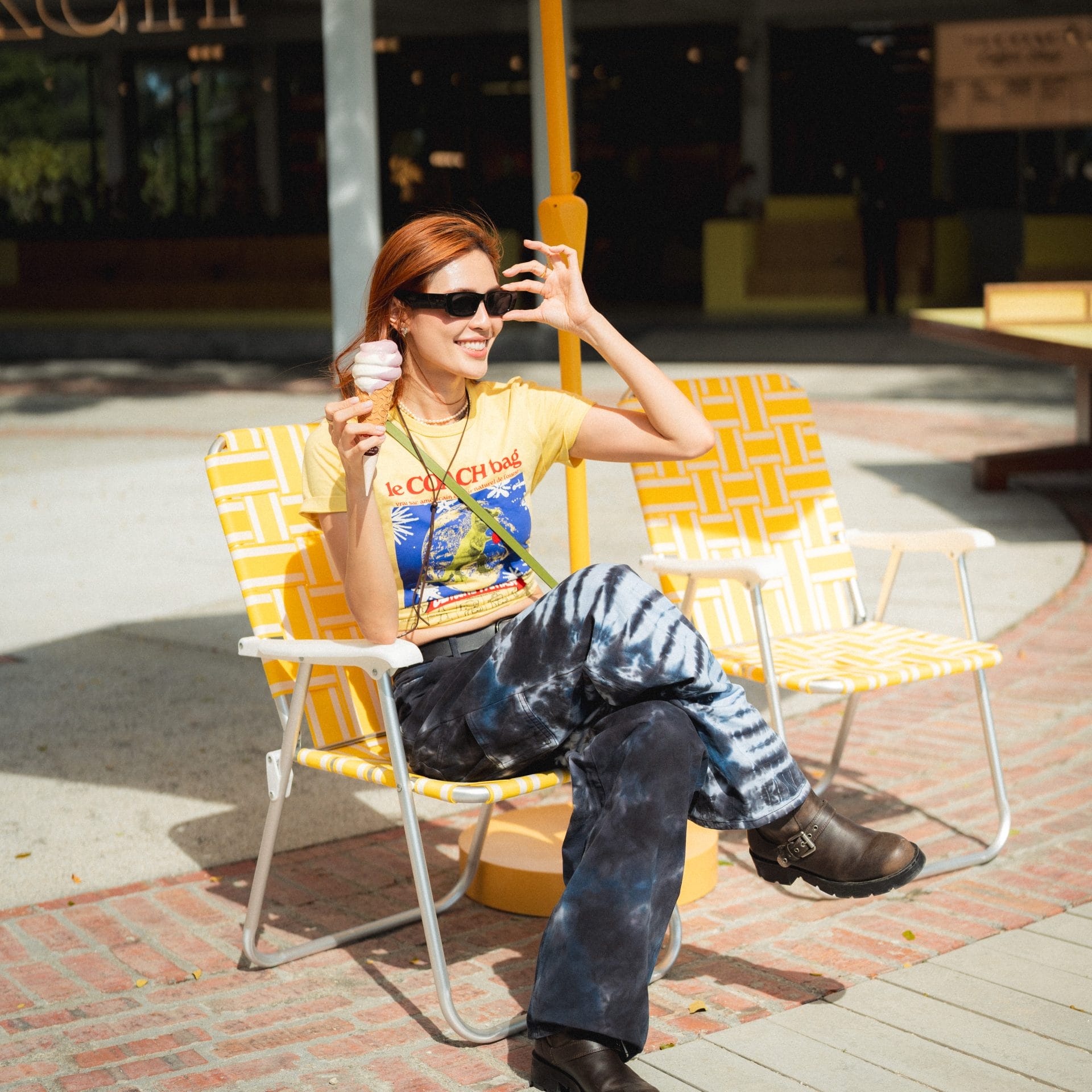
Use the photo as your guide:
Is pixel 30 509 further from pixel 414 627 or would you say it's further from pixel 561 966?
pixel 561 966

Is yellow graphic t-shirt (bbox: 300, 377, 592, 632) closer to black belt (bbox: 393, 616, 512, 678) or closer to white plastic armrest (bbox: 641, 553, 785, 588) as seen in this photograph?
black belt (bbox: 393, 616, 512, 678)

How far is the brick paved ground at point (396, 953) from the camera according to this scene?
2855 millimetres

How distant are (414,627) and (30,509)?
6.13 m

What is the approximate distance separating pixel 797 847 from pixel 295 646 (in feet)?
3.37

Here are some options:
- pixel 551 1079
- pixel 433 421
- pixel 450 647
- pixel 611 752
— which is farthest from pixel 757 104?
pixel 551 1079

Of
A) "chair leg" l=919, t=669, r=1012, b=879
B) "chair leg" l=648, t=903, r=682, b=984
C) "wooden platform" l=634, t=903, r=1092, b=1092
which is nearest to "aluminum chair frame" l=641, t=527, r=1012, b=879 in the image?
"chair leg" l=919, t=669, r=1012, b=879

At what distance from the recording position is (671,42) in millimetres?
23062

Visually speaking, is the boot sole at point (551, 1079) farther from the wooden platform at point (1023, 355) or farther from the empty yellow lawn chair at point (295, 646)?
the wooden platform at point (1023, 355)

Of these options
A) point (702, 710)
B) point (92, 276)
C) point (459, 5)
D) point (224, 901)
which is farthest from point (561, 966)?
point (459, 5)

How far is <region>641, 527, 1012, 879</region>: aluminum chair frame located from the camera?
3.50 metres

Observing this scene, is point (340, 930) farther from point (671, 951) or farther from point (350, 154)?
point (350, 154)

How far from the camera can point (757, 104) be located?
22562 millimetres

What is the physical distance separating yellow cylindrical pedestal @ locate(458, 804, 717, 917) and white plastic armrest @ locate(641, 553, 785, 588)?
590 mm

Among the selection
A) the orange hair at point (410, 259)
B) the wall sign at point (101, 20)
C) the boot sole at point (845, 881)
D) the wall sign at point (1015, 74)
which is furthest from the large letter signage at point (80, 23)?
the boot sole at point (845, 881)
